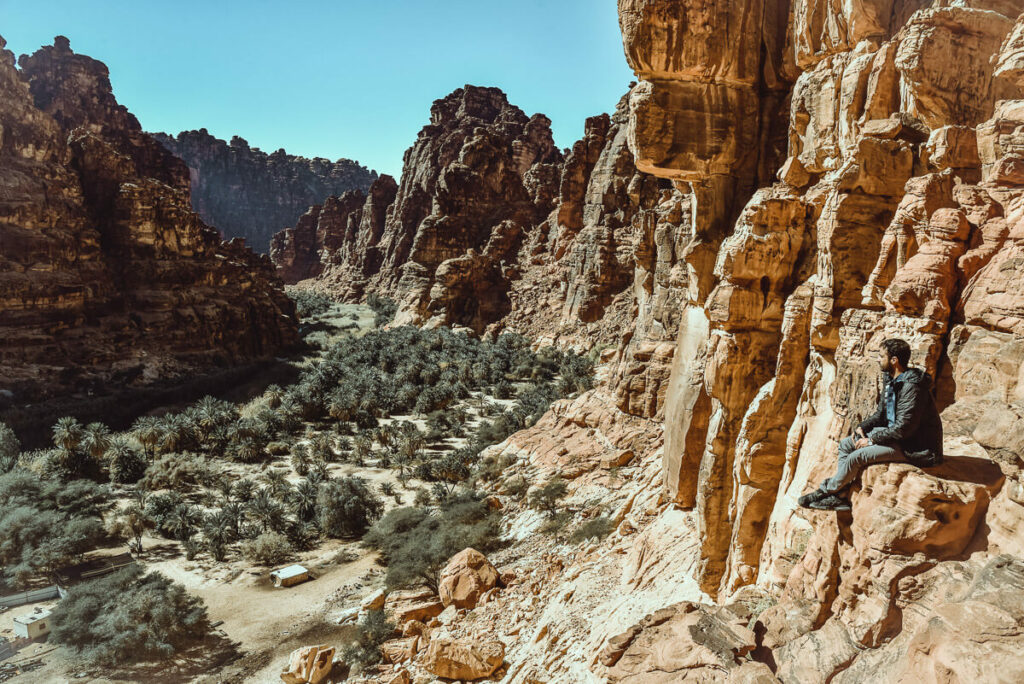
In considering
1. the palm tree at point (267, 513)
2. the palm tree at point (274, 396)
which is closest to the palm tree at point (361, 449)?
the palm tree at point (267, 513)

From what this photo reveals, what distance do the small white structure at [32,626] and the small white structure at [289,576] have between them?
21.4 feet

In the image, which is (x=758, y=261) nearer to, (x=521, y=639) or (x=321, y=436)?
(x=521, y=639)

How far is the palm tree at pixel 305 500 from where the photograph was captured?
2398cm

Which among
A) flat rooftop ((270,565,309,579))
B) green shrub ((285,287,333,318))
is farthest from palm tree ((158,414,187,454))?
green shrub ((285,287,333,318))

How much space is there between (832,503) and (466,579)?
1229 centimetres

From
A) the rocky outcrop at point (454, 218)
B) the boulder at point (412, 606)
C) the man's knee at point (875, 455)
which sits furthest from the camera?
the rocky outcrop at point (454, 218)

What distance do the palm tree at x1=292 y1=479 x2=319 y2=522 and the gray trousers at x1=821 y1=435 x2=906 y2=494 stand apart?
22841 millimetres

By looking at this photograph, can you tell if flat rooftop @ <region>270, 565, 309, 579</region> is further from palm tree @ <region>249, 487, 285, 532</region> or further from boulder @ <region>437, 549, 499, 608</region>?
boulder @ <region>437, 549, 499, 608</region>

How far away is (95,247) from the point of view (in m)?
46.3

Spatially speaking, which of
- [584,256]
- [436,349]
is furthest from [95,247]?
[584,256]

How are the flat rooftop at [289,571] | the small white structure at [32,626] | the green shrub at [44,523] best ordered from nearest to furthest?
the small white structure at [32,626]
the flat rooftop at [289,571]
the green shrub at [44,523]

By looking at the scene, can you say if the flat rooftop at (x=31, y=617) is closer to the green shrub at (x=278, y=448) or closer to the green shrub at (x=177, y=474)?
the green shrub at (x=177, y=474)

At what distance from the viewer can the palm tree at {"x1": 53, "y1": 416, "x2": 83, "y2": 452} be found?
2792 centimetres

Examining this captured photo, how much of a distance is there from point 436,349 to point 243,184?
112 metres
